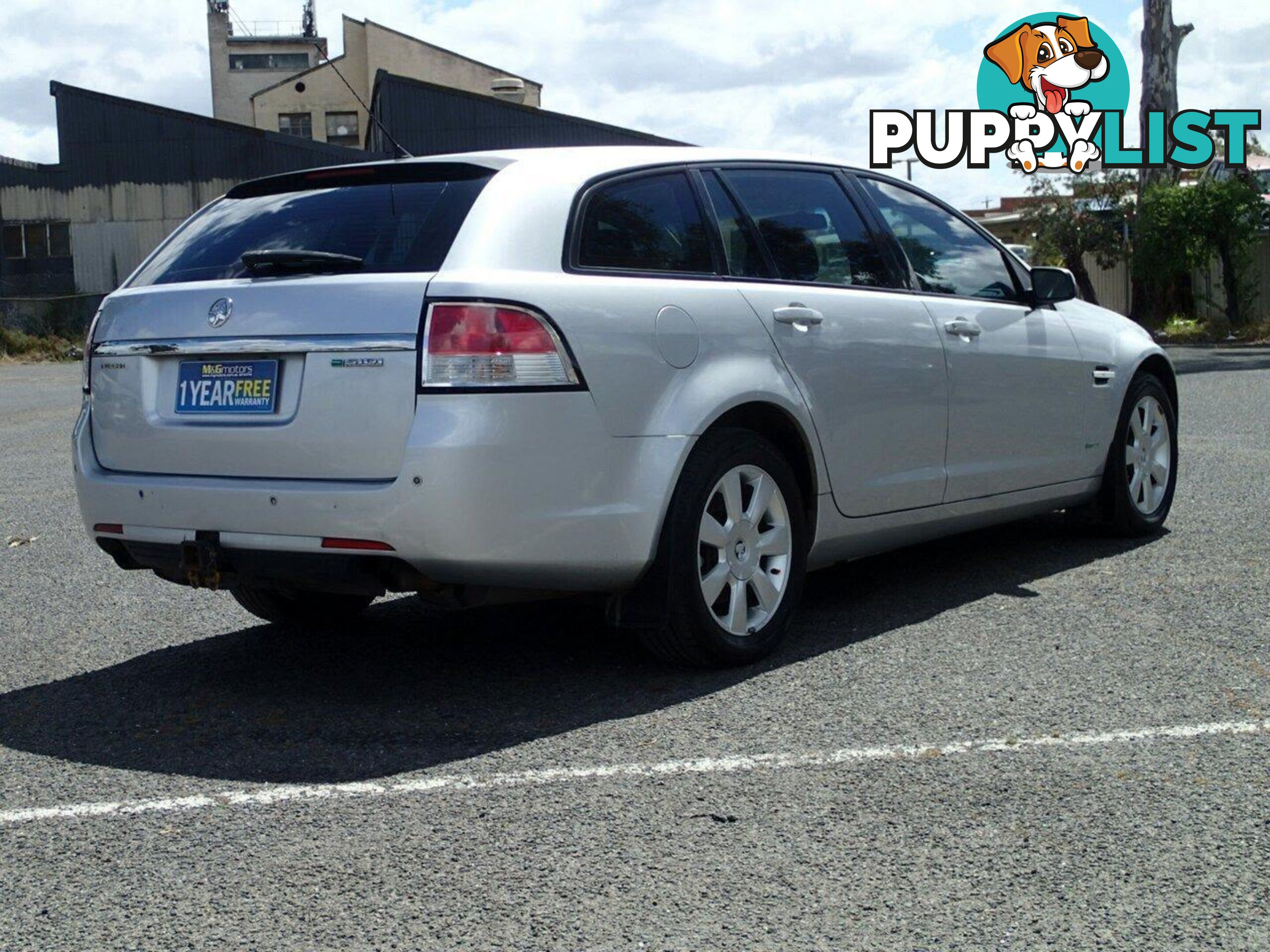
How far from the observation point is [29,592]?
6.86 m

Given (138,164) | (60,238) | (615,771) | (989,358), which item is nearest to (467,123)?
(138,164)

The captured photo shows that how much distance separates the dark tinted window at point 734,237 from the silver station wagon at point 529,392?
0.04ft

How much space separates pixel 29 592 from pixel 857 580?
3.54m

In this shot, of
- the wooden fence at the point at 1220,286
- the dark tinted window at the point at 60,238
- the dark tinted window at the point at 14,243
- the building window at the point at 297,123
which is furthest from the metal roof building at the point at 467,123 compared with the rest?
the building window at the point at 297,123

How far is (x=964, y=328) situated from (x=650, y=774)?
282 cm

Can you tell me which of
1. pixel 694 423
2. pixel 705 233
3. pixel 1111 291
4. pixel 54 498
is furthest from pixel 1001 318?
pixel 1111 291

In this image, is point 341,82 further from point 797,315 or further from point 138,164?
point 797,315

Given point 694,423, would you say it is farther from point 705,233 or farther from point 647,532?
point 705,233

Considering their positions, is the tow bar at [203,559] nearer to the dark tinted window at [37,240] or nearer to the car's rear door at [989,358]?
the car's rear door at [989,358]

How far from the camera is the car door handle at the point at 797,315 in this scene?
5.29 m

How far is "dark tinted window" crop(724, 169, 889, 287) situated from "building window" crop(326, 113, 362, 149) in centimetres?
6329

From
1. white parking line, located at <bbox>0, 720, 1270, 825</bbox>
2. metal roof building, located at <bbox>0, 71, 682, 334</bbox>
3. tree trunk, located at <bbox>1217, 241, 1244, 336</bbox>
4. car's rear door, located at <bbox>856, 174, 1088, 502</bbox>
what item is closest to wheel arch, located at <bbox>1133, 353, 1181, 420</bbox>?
car's rear door, located at <bbox>856, 174, 1088, 502</bbox>

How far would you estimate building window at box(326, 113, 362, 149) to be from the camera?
67.4 metres

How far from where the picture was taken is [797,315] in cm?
536
